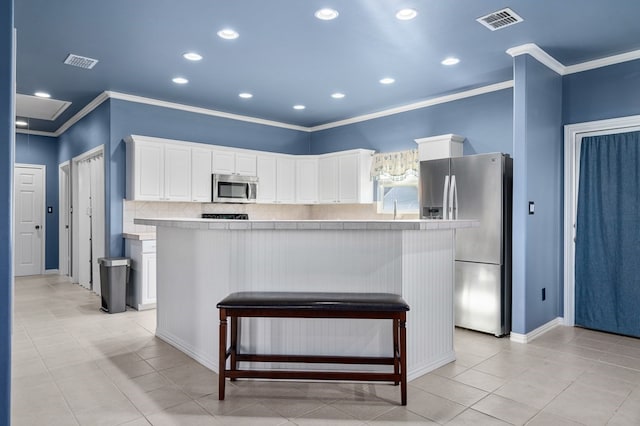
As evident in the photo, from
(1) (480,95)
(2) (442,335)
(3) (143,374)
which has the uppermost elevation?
(1) (480,95)

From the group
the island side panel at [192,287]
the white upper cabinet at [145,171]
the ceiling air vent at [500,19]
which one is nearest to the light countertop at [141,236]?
the white upper cabinet at [145,171]

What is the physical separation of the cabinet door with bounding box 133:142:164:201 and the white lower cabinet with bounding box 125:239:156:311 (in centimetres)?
63

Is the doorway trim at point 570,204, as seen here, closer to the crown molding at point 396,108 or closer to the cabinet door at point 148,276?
the crown molding at point 396,108

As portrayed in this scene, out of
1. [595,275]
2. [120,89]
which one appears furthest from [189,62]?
[595,275]

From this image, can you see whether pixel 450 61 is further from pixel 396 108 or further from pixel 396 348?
pixel 396 348

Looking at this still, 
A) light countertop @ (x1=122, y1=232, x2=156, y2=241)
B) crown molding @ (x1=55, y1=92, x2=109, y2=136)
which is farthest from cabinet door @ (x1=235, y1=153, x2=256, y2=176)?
crown molding @ (x1=55, y1=92, x2=109, y2=136)

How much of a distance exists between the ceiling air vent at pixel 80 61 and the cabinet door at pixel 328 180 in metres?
3.66

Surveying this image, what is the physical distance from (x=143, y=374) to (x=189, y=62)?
3.04 meters

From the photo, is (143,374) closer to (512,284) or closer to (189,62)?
(189,62)

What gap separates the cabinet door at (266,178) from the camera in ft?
21.9

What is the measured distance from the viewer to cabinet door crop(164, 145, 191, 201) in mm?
5578

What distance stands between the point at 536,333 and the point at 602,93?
2.52 metres

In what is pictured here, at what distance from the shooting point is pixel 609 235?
4266mm

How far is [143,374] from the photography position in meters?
3.09
